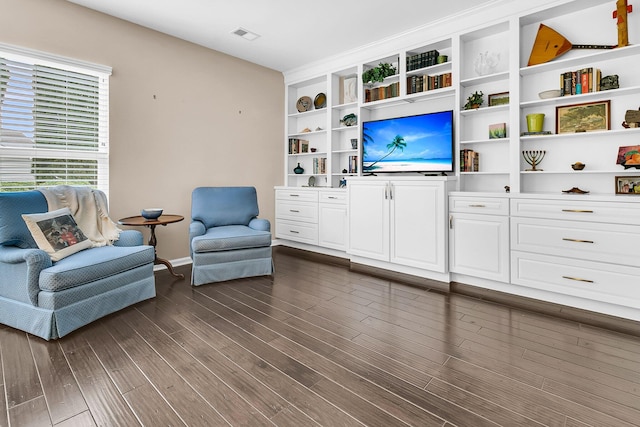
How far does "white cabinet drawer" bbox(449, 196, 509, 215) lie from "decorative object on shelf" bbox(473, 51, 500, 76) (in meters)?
1.30

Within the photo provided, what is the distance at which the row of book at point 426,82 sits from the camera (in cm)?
363

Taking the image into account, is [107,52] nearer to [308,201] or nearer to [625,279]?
[308,201]

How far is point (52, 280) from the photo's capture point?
2.15 meters

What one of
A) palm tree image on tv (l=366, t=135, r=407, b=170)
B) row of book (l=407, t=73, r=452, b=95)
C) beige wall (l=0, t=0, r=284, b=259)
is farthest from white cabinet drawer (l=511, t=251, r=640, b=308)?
beige wall (l=0, t=0, r=284, b=259)

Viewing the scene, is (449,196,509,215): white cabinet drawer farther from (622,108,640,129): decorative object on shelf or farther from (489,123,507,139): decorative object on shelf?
(622,108,640,129): decorative object on shelf

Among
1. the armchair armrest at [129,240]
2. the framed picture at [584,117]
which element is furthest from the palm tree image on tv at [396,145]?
the armchair armrest at [129,240]

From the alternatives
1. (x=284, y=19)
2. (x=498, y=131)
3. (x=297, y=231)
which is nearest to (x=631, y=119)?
(x=498, y=131)

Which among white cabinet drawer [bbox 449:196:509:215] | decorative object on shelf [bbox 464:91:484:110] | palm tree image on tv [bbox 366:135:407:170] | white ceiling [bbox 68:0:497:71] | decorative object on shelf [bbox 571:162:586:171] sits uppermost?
white ceiling [bbox 68:0:497:71]

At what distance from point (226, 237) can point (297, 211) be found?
168 cm

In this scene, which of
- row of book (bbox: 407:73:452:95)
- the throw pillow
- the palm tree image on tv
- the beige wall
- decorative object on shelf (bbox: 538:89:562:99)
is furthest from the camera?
the palm tree image on tv

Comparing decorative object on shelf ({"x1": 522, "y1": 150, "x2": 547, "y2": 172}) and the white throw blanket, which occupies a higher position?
decorative object on shelf ({"x1": 522, "y1": 150, "x2": 547, "y2": 172})

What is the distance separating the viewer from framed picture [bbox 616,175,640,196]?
2.67 meters

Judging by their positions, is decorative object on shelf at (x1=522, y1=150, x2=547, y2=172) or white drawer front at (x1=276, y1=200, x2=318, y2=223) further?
white drawer front at (x1=276, y1=200, x2=318, y2=223)

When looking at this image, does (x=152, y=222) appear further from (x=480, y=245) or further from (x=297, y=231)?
(x=480, y=245)
